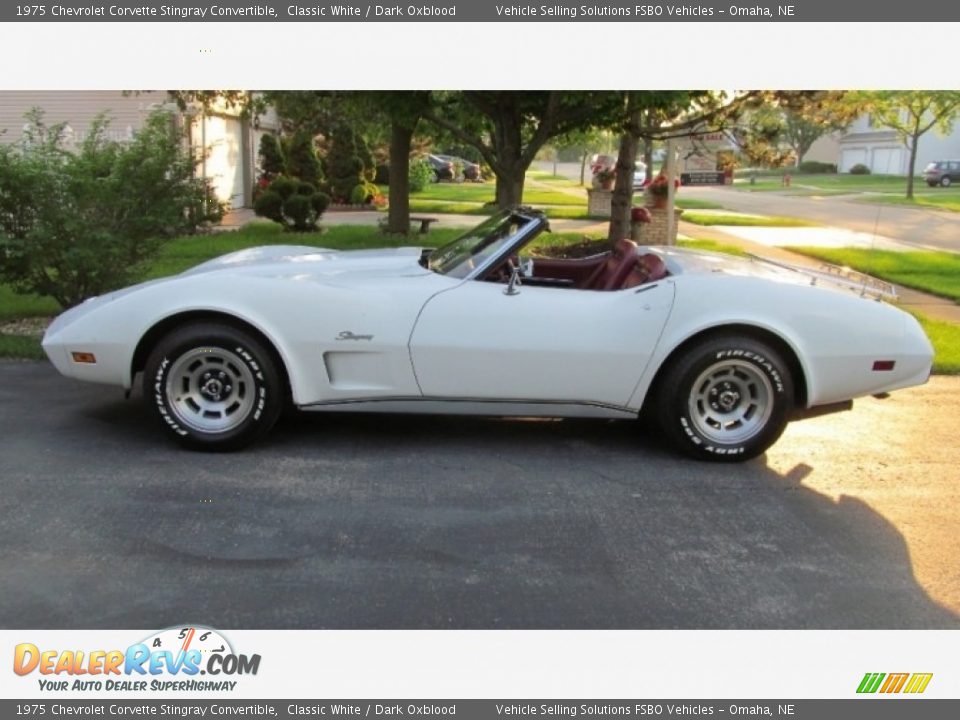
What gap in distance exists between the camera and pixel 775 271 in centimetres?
544

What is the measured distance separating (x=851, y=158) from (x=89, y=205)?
2635 inches

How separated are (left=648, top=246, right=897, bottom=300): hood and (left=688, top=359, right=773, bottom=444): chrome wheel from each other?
1.86 ft

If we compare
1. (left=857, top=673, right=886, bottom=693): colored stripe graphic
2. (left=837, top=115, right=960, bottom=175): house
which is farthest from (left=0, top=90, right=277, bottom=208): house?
(left=837, top=115, right=960, bottom=175): house

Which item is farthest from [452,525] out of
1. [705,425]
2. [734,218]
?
[734,218]

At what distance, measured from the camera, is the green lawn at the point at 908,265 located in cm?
1140

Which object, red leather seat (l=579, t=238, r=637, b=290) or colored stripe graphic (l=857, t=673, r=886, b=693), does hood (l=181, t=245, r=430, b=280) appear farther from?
colored stripe graphic (l=857, t=673, r=886, b=693)

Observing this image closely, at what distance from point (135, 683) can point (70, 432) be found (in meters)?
2.62

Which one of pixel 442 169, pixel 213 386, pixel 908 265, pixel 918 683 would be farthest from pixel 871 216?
pixel 442 169

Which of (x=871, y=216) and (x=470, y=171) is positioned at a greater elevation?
(x=470, y=171)

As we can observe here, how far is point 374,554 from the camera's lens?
3709mm

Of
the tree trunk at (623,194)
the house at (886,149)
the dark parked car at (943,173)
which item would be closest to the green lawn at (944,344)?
the tree trunk at (623,194)

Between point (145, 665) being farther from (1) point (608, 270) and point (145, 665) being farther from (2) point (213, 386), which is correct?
(1) point (608, 270)

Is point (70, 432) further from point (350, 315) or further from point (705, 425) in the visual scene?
point (705, 425)

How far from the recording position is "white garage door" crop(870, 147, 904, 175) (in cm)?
5597
